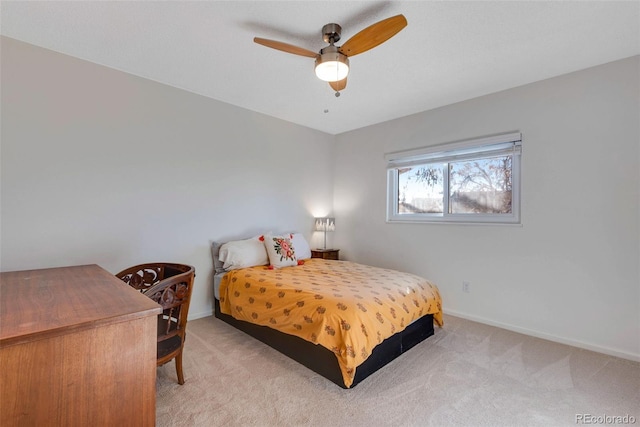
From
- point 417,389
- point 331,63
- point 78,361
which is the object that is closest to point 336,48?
point 331,63

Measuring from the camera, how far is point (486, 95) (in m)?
3.05

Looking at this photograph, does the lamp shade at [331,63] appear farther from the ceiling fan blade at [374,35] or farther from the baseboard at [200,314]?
the baseboard at [200,314]

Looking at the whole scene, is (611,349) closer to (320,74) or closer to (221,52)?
(320,74)

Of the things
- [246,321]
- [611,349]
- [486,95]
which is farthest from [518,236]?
[246,321]

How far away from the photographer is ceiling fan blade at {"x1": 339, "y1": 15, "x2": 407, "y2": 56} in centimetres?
160

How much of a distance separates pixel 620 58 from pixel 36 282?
4547 mm

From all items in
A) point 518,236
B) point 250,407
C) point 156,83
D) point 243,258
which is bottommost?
point 250,407

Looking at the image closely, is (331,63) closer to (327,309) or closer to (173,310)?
(327,309)

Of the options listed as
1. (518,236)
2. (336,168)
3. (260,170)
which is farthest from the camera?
(336,168)

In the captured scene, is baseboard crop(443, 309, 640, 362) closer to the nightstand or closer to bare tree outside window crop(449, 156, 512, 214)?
bare tree outside window crop(449, 156, 512, 214)

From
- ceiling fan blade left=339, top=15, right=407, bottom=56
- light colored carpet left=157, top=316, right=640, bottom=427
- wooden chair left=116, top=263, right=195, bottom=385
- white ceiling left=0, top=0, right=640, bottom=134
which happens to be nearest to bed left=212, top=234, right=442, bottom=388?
light colored carpet left=157, top=316, right=640, bottom=427

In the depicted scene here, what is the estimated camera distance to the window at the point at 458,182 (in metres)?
2.96

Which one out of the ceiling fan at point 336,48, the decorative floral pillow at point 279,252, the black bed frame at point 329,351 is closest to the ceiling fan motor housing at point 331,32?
the ceiling fan at point 336,48

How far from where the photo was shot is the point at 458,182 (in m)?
3.36
